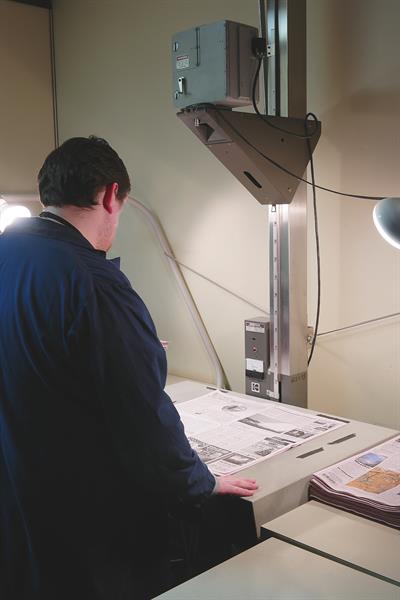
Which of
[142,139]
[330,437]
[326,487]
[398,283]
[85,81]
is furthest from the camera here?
[85,81]

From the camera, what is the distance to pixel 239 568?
124 centimetres

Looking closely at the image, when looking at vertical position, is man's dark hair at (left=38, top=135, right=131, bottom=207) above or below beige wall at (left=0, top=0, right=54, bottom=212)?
below

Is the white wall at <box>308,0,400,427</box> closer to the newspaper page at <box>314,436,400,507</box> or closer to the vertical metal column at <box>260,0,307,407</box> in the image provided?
the vertical metal column at <box>260,0,307,407</box>

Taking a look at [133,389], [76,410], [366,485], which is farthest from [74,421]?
[366,485]

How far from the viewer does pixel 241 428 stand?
192 cm

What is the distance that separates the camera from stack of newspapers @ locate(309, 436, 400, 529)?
4.64 ft

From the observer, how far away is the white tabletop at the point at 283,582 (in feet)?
3.77

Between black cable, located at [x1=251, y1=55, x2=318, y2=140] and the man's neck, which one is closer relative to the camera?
the man's neck

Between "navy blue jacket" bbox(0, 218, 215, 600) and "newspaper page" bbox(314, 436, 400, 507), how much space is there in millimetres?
368

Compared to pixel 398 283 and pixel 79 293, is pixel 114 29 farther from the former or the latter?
pixel 79 293

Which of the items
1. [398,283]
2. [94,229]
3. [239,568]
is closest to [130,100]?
[398,283]

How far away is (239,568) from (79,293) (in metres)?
0.60

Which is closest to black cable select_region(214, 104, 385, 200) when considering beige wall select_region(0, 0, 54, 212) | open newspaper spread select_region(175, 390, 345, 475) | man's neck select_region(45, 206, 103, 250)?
man's neck select_region(45, 206, 103, 250)

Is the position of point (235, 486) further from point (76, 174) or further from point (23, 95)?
point (23, 95)
